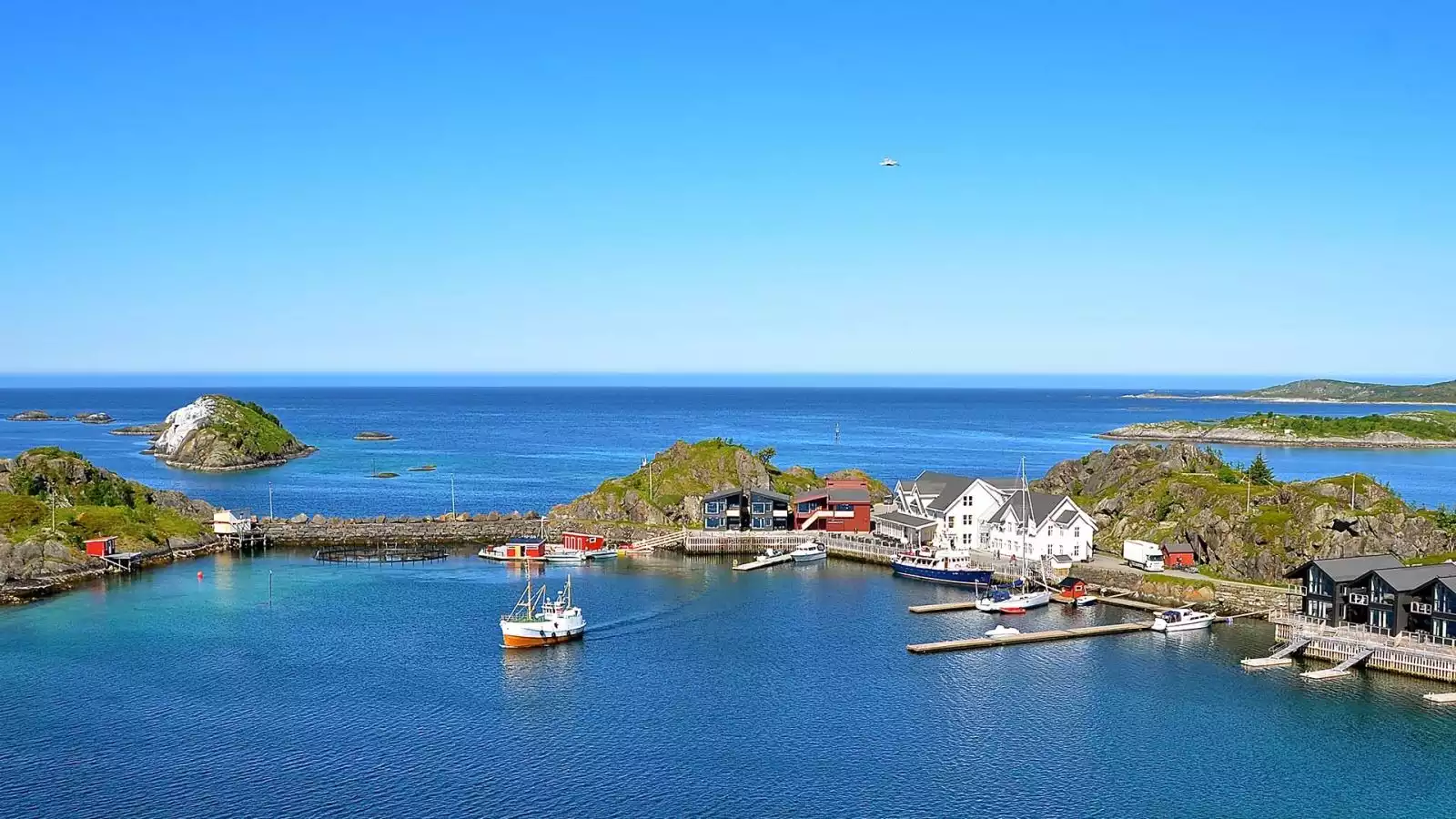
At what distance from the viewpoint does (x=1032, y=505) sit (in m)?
101

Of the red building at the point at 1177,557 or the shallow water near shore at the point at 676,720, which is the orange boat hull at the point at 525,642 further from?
the red building at the point at 1177,557

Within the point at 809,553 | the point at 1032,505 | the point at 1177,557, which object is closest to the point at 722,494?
the point at 809,553

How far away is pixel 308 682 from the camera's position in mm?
62875

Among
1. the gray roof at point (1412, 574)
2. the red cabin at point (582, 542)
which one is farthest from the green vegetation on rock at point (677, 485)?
the gray roof at point (1412, 574)

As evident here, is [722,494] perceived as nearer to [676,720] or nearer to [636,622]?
[636,622]

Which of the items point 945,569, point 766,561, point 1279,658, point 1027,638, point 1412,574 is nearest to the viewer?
point 1412,574

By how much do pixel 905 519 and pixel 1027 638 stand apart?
37.0m

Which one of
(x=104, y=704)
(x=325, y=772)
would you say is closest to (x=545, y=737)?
(x=325, y=772)

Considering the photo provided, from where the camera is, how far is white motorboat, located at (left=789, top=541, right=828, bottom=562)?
107 metres

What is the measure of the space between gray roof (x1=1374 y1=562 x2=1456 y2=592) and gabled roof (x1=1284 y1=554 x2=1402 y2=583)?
0.83m

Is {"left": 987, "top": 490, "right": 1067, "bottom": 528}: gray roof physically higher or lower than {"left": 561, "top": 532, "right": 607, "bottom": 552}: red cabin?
higher

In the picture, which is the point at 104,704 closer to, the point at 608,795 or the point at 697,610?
the point at 608,795

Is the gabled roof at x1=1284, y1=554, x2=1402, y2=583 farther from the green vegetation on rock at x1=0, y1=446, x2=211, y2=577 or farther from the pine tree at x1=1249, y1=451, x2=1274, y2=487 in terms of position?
the green vegetation on rock at x1=0, y1=446, x2=211, y2=577

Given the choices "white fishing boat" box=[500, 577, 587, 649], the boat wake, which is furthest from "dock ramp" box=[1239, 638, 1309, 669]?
"white fishing boat" box=[500, 577, 587, 649]
